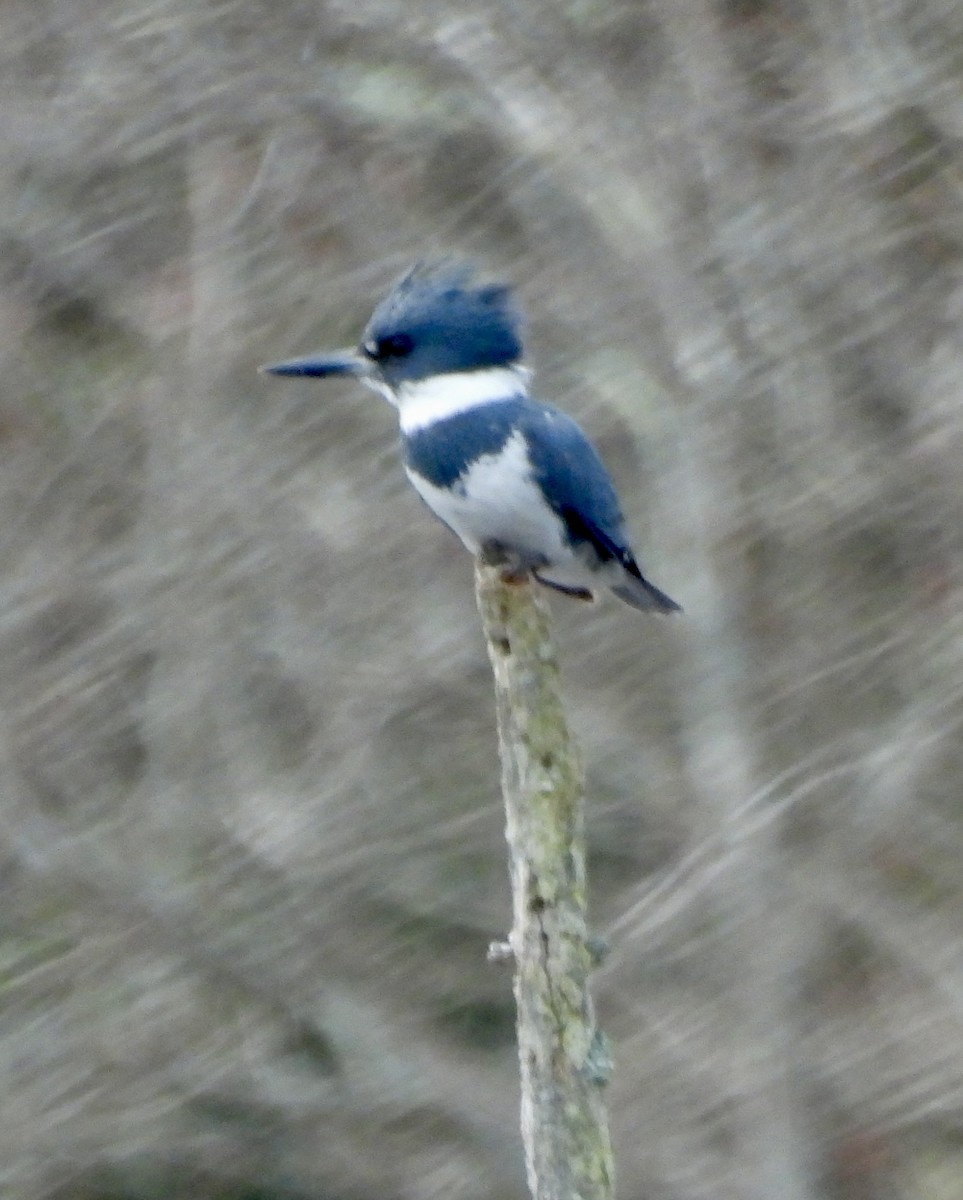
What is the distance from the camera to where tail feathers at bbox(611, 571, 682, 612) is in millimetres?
3318

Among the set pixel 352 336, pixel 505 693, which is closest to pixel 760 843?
pixel 352 336

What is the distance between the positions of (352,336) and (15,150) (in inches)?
32.6

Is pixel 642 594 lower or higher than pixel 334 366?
lower

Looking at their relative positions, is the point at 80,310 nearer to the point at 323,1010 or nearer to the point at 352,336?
the point at 352,336

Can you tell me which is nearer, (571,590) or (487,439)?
(487,439)

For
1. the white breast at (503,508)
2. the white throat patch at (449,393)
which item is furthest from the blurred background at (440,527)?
the white breast at (503,508)

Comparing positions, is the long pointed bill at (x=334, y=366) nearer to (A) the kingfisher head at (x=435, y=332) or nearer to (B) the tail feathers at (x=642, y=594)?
(A) the kingfisher head at (x=435, y=332)

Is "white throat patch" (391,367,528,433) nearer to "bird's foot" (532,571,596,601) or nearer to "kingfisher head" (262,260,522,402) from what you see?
"kingfisher head" (262,260,522,402)

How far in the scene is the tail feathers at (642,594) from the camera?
3318mm

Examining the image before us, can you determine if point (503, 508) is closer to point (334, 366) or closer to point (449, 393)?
point (449, 393)

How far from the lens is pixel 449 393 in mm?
3305

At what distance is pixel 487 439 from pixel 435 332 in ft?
0.90

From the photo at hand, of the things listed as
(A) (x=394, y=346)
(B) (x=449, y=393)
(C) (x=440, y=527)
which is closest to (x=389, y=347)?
(A) (x=394, y=346)

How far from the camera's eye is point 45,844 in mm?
4766
